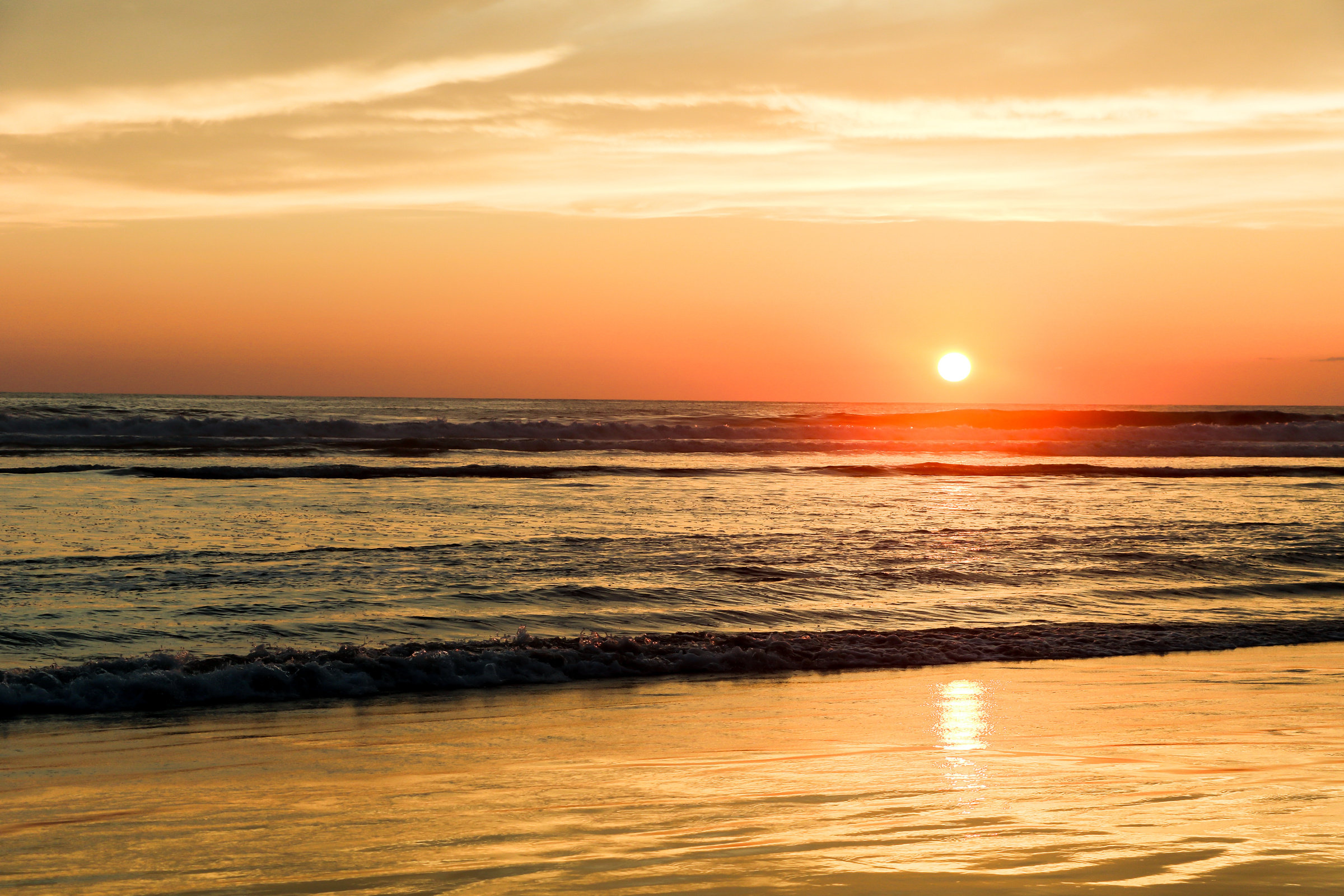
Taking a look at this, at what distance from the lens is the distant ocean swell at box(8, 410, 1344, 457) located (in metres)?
30.5

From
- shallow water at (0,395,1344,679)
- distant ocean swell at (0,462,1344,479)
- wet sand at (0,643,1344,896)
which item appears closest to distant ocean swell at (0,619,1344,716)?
wet sand at (0,643,1344,896)

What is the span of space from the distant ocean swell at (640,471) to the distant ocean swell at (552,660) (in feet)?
46.4

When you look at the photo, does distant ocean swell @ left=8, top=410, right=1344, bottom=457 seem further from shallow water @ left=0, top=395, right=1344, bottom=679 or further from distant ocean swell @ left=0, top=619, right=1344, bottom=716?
distant ocean swell @ left=0, top=619, right=1344, bottom=716

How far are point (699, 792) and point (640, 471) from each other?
20.2 m

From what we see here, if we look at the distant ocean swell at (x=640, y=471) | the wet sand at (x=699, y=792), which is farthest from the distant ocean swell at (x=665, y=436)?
the wet sand at (x=699, y=792)

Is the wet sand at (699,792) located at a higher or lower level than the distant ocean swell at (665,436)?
lower

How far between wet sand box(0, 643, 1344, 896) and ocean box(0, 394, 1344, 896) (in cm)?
2

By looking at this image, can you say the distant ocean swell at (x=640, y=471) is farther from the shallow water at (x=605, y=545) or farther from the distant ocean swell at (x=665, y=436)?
the distant ocean swell at (x=665, y=436)

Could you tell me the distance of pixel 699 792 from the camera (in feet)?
13.6

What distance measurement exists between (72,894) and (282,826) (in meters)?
0.77

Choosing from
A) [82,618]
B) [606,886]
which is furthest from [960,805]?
[82,618]

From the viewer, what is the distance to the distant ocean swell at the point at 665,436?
30.5 metres

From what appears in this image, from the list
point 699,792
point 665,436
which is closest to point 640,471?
point 665,436

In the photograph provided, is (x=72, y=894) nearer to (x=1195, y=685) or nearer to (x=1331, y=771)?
(x=1331, y=771)
